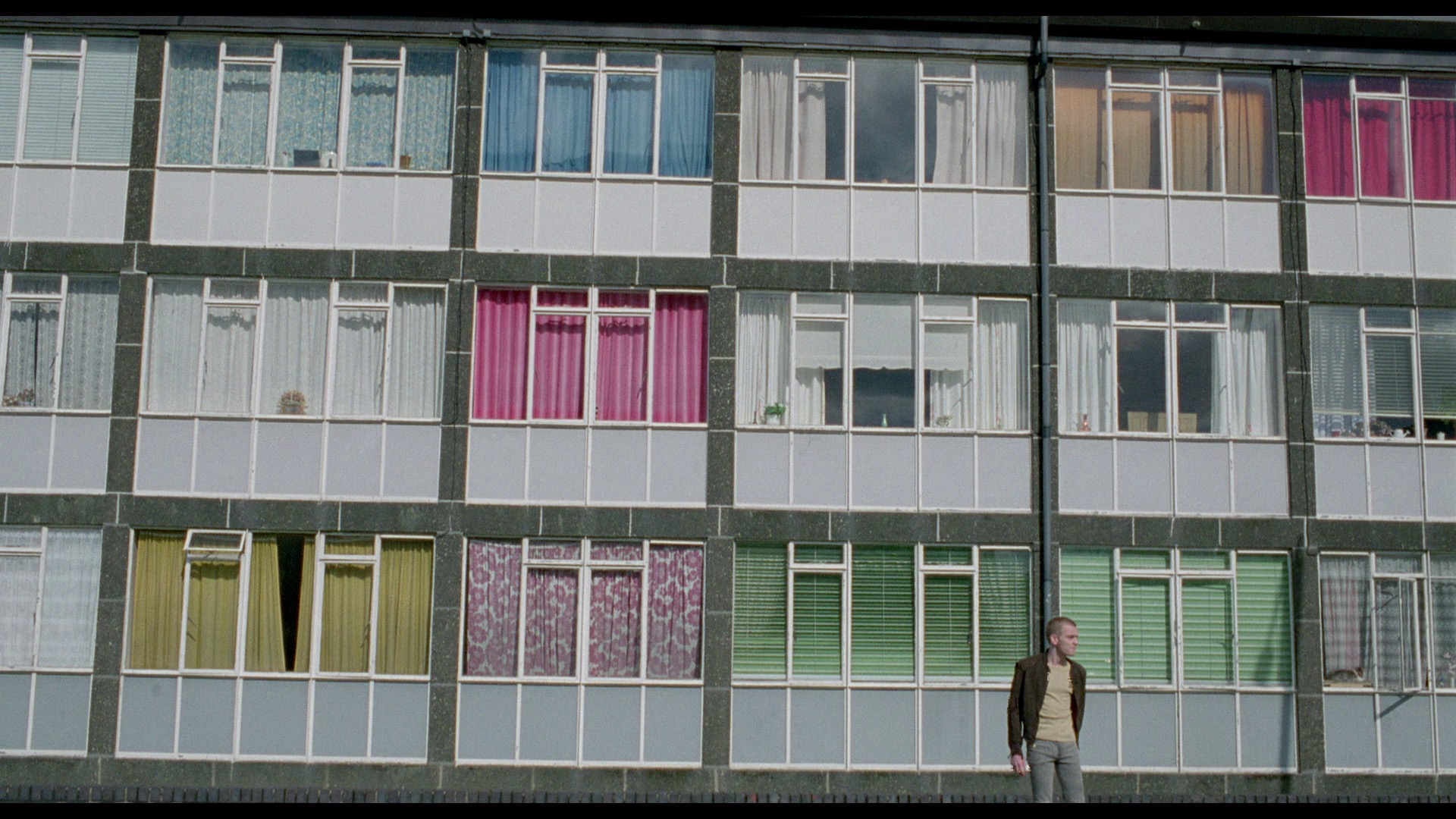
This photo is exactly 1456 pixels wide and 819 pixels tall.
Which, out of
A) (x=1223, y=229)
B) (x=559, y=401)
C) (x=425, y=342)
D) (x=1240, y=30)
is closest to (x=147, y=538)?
(x=425, y=342)

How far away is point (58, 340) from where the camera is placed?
1823 cm

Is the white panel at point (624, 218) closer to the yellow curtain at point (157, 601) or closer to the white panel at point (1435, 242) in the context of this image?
the yellow curtain at point (157, 601)

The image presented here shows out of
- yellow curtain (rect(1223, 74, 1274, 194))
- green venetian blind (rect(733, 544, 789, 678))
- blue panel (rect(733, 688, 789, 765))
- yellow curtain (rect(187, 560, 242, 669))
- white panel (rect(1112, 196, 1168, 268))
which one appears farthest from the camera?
yellow curtain (rect(1223, 74, 1274, 194))

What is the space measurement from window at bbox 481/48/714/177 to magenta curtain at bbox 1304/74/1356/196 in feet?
26.3

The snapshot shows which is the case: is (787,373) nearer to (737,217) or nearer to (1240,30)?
(737,217)

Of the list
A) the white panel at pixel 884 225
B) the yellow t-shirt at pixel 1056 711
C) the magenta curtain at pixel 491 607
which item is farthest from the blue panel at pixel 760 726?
the yellow t-shirt at pixel 1056 711

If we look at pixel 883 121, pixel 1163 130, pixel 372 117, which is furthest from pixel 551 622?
pixel 1163 130

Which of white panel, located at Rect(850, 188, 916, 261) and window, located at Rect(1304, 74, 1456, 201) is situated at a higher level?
window, located at Rect(1304, 74, 1456, 201)

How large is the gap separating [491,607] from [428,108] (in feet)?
21.5

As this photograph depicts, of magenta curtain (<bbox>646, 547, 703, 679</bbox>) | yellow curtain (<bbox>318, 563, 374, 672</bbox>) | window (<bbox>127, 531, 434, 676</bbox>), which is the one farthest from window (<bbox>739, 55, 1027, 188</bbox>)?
yellow curtain (<bbox>318, 563, 374, 672</bbox>)

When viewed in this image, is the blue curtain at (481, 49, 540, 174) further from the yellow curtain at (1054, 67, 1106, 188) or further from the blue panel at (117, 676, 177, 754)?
the blue panel at (117, 676, 177, 754)

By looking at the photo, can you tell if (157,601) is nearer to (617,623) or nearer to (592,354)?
(617,623)

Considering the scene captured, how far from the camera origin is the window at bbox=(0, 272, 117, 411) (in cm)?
1814

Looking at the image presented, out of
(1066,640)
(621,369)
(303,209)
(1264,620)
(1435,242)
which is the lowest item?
(1264,620)
